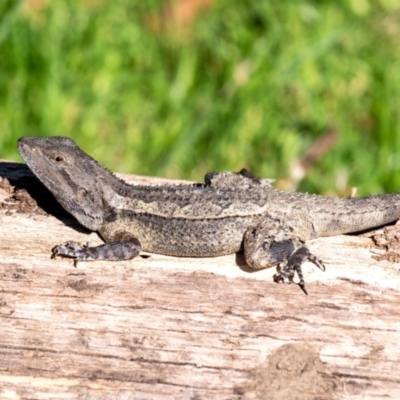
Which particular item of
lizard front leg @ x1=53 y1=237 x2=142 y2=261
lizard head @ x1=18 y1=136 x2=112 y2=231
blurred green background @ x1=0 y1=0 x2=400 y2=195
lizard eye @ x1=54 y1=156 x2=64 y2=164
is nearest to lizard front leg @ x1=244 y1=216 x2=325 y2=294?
lizard front leg @ x1=53 y1=237 x2=142 y2=261

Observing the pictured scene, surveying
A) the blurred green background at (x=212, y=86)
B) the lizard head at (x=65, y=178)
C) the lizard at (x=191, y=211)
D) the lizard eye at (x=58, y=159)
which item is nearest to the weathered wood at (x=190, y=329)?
the lizard at (x=191, y=211)

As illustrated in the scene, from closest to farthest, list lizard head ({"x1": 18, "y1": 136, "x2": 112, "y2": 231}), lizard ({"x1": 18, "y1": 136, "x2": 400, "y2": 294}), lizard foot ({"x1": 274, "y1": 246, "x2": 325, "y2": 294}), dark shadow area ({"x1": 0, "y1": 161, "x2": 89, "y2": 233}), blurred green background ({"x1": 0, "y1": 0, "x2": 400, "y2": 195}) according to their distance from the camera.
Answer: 1. lizard foot ({"x1": 274, "y1": 246, "x2": 325, "y2": 294})
2. lizard ({"x1": 18, "y1": 136, "x2": 400, "y2": 294})
3. lizard head ({"x1": 18, "y1": 136, "x2": 112, "y2": 231})
4. dark shadow area ({"x1": 0, "y1": 161, "x2": 89, "y2": 233})
5. blurred green background ({"x1": 0, "y1": 0, "x2": 400, "y2": 195})

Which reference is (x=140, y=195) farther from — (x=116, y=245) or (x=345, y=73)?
(x=345, y=73)

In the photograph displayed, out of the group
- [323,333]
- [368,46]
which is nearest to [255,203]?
[323,333]

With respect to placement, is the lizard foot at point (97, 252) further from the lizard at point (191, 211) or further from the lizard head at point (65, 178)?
the lizard head at point (65, 178)

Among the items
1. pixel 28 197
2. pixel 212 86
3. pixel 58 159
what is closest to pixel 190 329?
pixel 58 159

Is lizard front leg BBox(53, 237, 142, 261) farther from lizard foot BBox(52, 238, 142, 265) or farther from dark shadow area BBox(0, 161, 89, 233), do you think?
dark shadow area BBox(0, 161, 89, 233)

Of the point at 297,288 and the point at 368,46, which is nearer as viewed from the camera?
the point at 297,288
